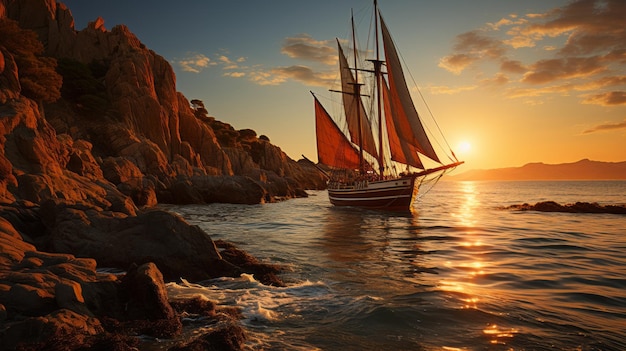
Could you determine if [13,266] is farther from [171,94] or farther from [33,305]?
[171,94]

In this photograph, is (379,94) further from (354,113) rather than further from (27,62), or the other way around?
(27,62)

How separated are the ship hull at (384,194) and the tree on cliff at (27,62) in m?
34.8

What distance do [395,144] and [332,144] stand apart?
41.3 ft

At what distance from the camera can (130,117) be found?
57219 millimetres

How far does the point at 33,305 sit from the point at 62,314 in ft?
2.01

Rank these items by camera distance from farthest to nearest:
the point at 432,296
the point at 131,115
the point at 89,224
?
the point at 131,115
the point at 89,224
the point at 432,296

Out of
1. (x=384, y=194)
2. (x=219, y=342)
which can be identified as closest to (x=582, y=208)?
(x=384, y=194)

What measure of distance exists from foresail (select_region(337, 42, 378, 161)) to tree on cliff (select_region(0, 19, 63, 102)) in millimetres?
36180

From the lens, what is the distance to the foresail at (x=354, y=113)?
52881mm

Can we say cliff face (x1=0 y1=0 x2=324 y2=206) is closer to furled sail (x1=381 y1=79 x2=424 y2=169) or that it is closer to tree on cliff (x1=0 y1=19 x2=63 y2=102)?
tree on cliff (x1=0 y1=19 x2=63 y2=102)

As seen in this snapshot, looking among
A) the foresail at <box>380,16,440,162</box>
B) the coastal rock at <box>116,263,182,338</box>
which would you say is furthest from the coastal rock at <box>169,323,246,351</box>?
the foresail at <box>380,16,440,162</box>

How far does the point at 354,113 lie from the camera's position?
55000mm

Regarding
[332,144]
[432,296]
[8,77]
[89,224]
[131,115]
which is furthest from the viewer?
[131,115]

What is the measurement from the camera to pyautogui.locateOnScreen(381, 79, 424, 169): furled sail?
38.0 metres
